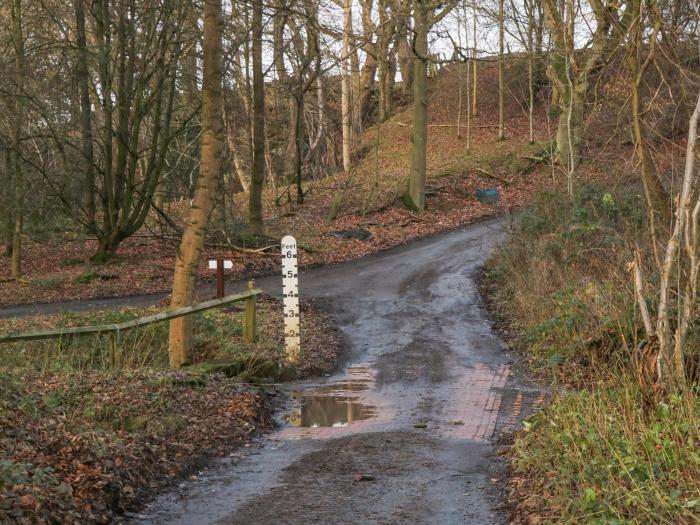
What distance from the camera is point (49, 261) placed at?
90.6 feet

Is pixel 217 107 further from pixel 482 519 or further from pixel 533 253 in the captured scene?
pixel 533 253

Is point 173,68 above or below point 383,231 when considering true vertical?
above

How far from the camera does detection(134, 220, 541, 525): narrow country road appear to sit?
6.73 m

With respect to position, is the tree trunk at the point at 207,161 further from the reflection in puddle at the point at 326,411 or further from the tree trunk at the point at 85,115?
the tree trunk at the point at 85,115

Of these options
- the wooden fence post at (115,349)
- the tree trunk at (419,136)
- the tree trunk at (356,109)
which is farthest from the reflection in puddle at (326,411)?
the tree trunk at (356,109)

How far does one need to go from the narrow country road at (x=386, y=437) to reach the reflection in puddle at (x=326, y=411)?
0.01m

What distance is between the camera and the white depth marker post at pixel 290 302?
14.3m

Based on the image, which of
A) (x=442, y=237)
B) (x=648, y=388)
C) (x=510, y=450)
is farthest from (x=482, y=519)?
(x=442, y=237)

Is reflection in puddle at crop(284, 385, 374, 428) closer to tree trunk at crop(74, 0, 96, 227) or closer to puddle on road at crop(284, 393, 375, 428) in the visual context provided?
puddle on road at crop(284, 393, 375, 428)

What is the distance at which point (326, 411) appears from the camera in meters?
10.8

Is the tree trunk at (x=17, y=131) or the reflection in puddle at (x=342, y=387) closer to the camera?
the reflection in puddle at (x=342, y=387)

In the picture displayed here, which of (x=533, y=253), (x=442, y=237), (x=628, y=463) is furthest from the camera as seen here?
(x=442, y=237)

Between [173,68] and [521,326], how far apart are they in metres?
12.8

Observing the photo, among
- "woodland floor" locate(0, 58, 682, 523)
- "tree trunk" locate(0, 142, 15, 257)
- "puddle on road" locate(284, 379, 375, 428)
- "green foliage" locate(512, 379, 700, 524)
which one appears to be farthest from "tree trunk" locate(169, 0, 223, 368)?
"tree trunk" locate(0, 142, 15, 257)
